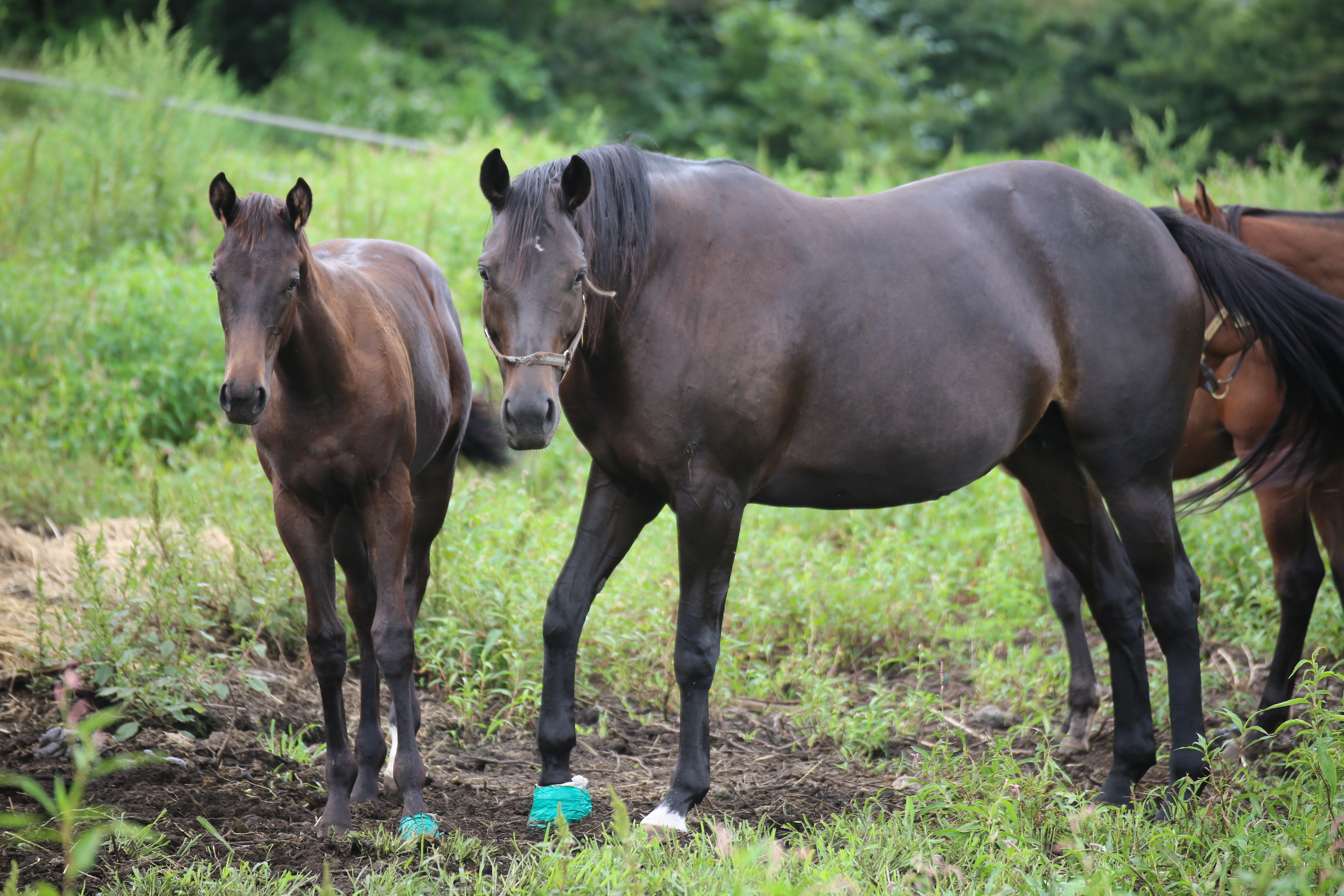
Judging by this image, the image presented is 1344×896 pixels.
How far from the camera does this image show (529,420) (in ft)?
9.31

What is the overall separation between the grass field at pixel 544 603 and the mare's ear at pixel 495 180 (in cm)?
175

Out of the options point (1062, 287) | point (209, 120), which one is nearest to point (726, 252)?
point (1062, 287)

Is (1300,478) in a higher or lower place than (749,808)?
higher

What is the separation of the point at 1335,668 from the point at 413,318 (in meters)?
4.15

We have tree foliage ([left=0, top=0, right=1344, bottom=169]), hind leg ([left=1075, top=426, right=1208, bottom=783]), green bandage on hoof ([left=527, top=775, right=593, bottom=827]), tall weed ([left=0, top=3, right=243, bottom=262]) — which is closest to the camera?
green bandage on hoof ([left=527, top=775, right=593, bottom=827])

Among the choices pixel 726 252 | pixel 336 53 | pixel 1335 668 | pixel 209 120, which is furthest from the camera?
pixel 336 53

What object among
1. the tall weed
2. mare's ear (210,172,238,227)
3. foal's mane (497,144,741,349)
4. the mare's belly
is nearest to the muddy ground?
the mare's belly

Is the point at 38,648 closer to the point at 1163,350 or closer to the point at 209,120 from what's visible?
the point at 1163,350

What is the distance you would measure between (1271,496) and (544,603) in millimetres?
3237

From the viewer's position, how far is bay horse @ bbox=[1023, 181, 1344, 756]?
4.47 m

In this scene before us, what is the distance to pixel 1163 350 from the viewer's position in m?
3.67

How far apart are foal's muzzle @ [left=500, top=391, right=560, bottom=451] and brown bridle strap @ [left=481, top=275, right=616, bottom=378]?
9cm

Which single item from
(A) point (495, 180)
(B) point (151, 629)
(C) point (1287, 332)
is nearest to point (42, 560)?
(B) point (151, 629)

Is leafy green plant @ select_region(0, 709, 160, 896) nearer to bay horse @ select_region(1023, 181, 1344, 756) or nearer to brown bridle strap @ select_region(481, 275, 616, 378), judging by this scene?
brown bridle strap @ select_region(481, 275, 616, 378)
